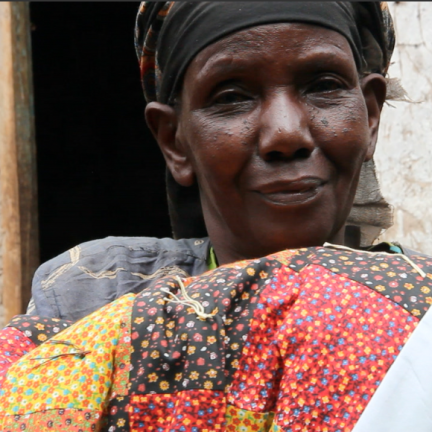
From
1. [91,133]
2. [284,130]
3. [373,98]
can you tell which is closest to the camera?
[284,130]

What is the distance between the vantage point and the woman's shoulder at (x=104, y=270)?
1.71 meters

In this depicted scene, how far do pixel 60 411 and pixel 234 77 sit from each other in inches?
31.7

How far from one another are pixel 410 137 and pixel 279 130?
1.19 meters

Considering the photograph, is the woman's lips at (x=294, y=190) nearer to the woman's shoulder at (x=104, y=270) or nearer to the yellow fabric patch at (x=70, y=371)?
the woman's shoulder at (x=104, y=270)

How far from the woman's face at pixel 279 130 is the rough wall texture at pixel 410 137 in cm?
95

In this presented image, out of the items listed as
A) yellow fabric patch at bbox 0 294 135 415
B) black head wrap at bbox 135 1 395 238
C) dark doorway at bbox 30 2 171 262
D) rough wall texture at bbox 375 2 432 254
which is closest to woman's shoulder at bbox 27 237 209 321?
black head wrap at bbox 135 1 395 238

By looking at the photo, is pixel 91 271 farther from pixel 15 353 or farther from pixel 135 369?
pixel 135 369

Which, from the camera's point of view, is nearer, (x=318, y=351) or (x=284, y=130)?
(x=318, y=351)

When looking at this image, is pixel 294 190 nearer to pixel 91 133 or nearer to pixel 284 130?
pixel 284 130

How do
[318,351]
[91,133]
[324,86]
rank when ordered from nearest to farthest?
1. [318,351]
2. [324,86]
3. [91,133]

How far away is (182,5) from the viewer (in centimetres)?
165

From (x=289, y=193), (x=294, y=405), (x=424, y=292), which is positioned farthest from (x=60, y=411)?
(x=289, y=193)

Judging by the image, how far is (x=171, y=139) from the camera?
5.90 ft

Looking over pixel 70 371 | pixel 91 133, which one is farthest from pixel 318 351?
pixel 91 133
